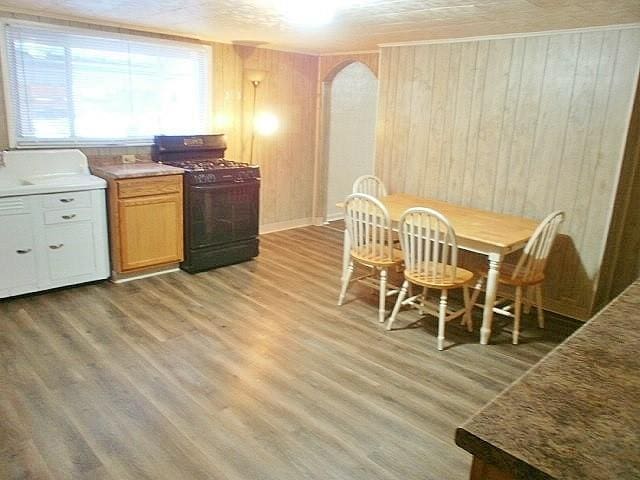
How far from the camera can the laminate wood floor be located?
2.24 m

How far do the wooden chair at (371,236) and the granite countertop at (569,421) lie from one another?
2.40 meters

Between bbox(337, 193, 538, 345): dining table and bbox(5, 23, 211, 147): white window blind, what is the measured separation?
2321mm

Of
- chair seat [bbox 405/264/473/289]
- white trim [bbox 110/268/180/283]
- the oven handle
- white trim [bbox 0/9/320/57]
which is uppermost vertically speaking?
white trim [bbox 0/9/320/57]

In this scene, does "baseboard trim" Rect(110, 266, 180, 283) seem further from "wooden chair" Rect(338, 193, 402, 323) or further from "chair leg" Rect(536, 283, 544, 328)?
"chair leg" Rect(536, 283, 544, 328)

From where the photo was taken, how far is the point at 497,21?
132 inches

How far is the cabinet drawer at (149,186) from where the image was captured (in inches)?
161

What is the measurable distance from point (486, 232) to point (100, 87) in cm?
352

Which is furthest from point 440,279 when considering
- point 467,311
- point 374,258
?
point 374,258

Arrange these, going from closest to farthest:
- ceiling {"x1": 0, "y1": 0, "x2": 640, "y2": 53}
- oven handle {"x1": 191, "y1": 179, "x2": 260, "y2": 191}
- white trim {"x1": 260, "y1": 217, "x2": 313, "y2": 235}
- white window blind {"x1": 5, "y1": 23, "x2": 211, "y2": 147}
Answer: ceiling {"x1": 0, "y1": 0, "x2": 640, "y2": 53} → white window blind {"x1": 5, "y1": 23, "x2": 211, "y2": 147} → oven handle {"x1": 191, "y1": 179, "x2": 260, "y2": 191} → white trim {"x1": 260, "y1": 217, "x2": 313, "y2": 235}

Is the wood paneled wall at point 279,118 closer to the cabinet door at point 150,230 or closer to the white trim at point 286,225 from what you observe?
the white trim at point 286,225

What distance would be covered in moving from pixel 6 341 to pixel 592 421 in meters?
3.41

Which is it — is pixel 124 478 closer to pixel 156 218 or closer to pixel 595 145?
pixel 156 218

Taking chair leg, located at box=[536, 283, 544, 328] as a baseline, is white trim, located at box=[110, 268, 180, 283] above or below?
below

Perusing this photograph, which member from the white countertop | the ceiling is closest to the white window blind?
the white countertop
